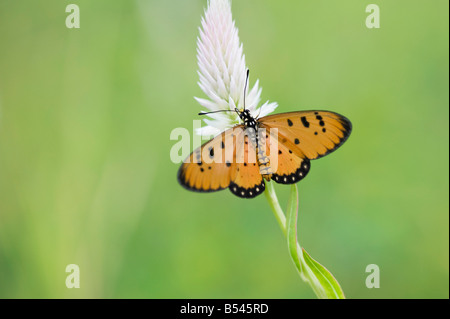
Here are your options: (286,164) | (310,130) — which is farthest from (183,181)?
(310,130)

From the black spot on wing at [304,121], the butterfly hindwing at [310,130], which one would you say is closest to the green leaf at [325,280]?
the butterfly hindwing at [310,130]

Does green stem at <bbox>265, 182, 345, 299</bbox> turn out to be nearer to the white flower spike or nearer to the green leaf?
the green leaf

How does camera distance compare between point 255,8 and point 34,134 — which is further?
point 255,8

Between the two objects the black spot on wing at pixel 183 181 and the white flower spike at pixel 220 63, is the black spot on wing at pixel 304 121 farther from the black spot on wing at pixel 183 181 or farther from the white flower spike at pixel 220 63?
the black spot on wing at pixel 183 181

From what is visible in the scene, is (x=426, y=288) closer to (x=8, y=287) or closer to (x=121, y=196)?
(x=121, y=196)

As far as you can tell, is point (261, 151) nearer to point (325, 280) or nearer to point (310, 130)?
point (310, 130)

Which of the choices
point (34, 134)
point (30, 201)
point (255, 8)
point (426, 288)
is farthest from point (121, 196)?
point (426, 288)
